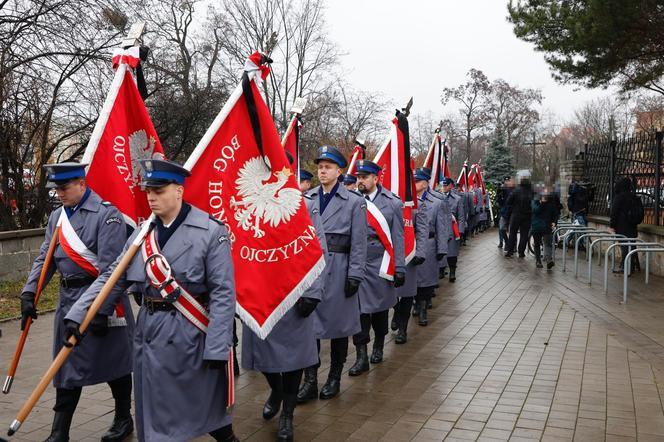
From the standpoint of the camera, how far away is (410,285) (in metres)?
8.22

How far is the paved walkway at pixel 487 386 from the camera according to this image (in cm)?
513

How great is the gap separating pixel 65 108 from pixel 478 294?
900 cm

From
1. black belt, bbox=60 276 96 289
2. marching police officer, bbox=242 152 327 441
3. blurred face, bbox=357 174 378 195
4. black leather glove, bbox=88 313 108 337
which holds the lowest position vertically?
marching police officer, bbox=242 152 327 441

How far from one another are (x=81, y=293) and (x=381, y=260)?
3130 millimetres

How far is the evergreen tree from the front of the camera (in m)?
44.1

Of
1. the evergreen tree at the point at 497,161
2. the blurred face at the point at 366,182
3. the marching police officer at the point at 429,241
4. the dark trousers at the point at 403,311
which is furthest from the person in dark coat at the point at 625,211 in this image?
the evergreen tree at the point at 497,161

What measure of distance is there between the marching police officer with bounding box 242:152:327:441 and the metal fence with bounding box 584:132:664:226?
11.2 meters

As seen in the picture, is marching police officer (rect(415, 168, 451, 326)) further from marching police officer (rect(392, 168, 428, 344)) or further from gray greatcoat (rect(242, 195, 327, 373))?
gray greatcoat (rect(242, 195, 327, 373))

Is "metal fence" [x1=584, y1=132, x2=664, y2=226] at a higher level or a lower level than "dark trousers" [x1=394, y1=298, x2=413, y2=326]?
higher

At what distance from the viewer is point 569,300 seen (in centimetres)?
1120

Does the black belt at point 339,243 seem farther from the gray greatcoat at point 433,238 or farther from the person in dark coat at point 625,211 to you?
the person in dark coat at point 625,211

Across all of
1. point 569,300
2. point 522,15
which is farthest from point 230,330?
point 522,15

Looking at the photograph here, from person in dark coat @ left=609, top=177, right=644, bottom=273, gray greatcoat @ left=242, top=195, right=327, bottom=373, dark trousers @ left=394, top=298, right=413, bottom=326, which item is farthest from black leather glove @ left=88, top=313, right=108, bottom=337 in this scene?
person in dark coat @ left=609, top=177, right=644, bottom=273

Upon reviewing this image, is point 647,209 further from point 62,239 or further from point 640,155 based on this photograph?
point 62,239
